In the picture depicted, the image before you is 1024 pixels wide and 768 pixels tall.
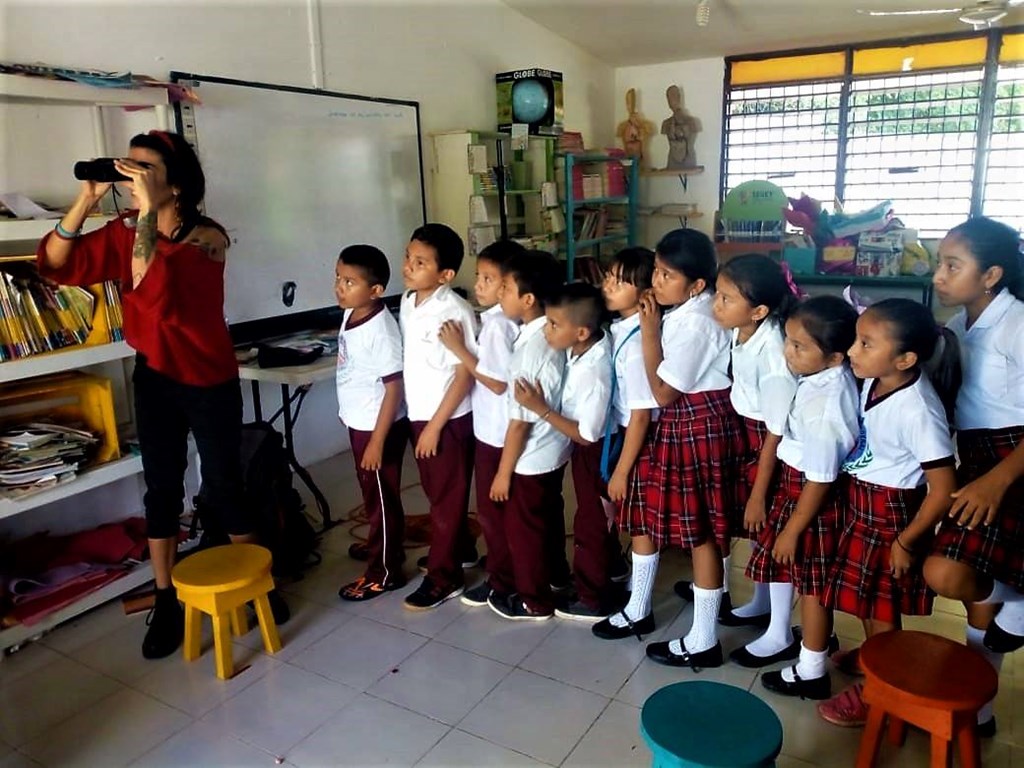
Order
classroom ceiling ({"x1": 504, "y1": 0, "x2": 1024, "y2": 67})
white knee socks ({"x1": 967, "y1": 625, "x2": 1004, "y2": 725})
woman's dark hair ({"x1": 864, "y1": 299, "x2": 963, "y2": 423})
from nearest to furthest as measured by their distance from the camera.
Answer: woman's dark hair ({"x1": 864, "y1": 299, "x2": 963, "y2": 423})
white knee socks ({"x1": 967, "y1": 625, "x2": 1004, "y2": 725})
classroom ceiling ({"x1": 504, "y1": 0, "x2": 1024, "y2": 67})

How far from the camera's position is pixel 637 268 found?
1.96 m

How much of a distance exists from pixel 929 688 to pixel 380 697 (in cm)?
128

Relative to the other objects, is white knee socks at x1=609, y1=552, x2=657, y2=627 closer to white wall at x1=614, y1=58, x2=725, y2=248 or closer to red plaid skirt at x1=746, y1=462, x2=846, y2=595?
red plaid skirt at x1=746, y1=462, x2=846, y2=595

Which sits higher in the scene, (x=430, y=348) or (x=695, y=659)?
(x=430, y=348)

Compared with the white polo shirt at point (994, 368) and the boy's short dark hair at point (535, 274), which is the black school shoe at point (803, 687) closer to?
the white polo shirt at point (994, 368)

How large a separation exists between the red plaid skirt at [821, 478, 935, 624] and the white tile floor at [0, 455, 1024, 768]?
333 millimetres

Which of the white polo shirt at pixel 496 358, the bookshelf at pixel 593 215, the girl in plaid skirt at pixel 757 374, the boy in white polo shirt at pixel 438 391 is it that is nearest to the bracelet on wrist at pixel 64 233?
the boy in white polo shirt at pixel 438 391

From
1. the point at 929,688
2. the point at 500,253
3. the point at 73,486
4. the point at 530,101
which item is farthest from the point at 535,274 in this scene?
the point at 530,101

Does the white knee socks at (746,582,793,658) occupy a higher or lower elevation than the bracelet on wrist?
lower

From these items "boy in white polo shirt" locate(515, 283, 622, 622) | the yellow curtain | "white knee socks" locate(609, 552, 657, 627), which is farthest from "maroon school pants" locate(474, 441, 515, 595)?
the yellow curtain

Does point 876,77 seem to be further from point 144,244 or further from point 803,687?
point 144,244

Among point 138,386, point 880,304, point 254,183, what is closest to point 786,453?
point 880,304

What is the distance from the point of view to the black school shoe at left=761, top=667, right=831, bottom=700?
1893mm

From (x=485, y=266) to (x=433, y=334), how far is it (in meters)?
0.26
